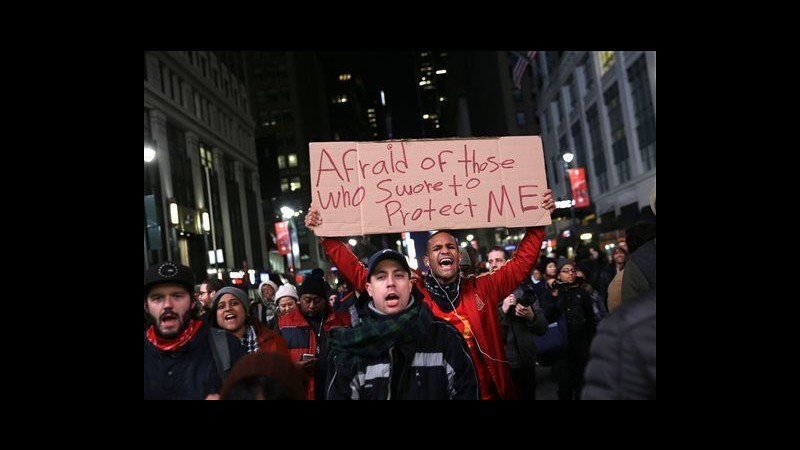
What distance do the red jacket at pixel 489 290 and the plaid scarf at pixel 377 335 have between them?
92cm

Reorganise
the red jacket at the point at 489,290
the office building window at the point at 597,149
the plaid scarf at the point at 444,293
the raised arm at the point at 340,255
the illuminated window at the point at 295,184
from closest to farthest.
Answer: the red jacket at the point at 489,290, the plaid scarf at the point at 444,293, the raised arm at the point at 340,255, the office building window at the point at 597,149, the illuminated window at the point at 295,184

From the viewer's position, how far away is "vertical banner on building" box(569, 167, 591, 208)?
1581 inches

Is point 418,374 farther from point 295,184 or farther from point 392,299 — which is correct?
point 295,184

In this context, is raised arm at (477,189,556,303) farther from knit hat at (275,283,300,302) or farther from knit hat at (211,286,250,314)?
knit hat at (275,283,300,302)

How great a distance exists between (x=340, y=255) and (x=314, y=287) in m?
1.46

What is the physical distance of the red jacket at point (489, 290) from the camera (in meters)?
4.19

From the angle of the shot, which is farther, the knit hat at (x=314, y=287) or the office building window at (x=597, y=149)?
the office building window at (x=597, y=149)

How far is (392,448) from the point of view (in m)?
3.05

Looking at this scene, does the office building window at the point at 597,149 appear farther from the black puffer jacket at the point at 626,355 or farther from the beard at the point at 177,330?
the black puffer jacket at the point at 626,355

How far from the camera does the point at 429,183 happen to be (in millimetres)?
4551

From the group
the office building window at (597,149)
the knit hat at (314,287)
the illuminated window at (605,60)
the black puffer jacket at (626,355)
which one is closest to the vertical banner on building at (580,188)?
the office building window at (597,149)
